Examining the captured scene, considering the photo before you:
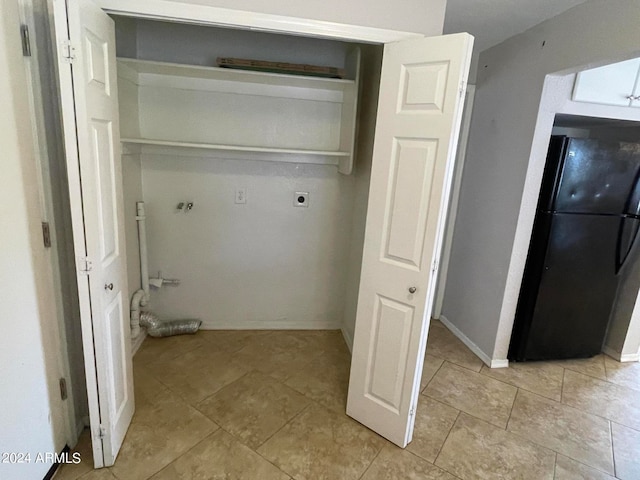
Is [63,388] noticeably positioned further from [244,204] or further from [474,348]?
[474,348]

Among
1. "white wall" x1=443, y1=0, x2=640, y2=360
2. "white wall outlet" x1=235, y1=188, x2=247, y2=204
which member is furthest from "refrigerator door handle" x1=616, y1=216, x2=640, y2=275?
"white wall outlet" x1=235, y1=188, x2=247, y2=204

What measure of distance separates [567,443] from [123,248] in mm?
2618

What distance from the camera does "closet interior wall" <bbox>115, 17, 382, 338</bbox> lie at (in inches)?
96.3

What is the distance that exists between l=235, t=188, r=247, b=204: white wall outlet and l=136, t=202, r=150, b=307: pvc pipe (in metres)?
0.66

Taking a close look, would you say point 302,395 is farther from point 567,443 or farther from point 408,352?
point 567,443

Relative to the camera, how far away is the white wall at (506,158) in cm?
200

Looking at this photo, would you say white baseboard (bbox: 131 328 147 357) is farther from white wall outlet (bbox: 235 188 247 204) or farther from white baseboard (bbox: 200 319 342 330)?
white wall outlet (bbox: 235 188 247 204)

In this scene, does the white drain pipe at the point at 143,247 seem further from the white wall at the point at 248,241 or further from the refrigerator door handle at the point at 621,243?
the refrigerator door handle at the point at 621,243

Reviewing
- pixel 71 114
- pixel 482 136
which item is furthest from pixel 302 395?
pixel 482 136

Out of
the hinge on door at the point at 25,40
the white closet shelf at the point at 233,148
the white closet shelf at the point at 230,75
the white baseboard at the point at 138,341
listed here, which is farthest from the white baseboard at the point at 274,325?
the hinge on door at the point at 25,40

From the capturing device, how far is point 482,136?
2.95 m

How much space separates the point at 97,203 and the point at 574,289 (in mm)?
3077

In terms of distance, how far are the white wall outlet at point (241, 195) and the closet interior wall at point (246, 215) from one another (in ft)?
0.10

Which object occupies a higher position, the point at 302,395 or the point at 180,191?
the point at 180,191
